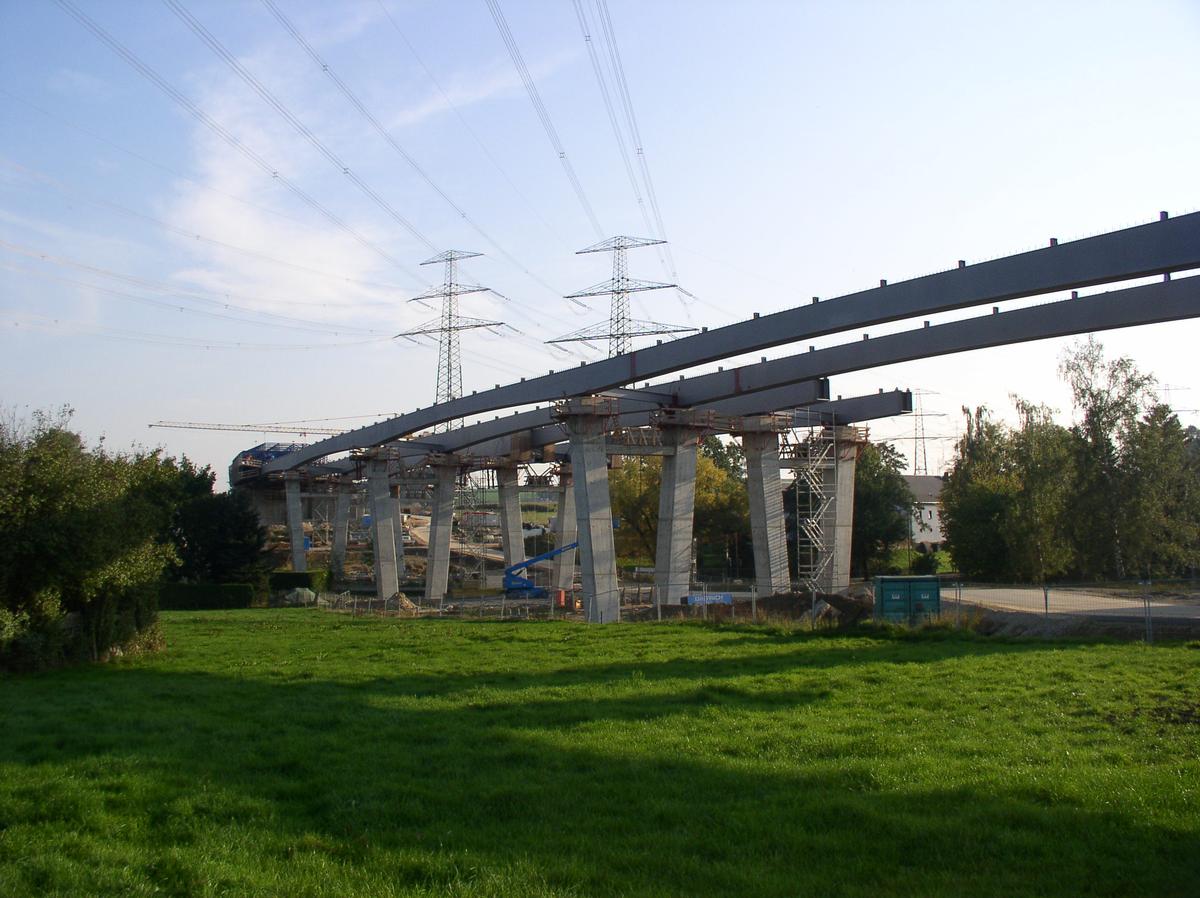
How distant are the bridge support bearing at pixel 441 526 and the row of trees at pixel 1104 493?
2938 centimetres

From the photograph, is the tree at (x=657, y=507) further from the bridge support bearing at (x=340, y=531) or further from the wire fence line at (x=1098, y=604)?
the wire fence line at (x=1098, y=604)

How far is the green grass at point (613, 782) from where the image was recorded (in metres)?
6.36

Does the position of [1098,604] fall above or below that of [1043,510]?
below

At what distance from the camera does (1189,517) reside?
154 feet

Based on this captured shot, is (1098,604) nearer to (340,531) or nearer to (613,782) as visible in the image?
(613,782)

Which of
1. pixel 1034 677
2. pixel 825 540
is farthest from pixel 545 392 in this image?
pixel 1034 677

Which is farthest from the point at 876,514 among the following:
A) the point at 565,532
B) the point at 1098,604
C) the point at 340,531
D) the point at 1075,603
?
the point at 340,531

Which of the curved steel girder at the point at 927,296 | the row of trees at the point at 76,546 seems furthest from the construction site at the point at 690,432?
the row of trees at the point at 76,546

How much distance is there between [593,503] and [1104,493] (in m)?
28.2

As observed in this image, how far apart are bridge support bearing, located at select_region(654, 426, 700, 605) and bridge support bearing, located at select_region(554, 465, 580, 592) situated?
13.2 metres

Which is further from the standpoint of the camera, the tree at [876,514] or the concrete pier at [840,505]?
the tree at [876,514]

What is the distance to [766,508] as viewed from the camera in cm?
3966

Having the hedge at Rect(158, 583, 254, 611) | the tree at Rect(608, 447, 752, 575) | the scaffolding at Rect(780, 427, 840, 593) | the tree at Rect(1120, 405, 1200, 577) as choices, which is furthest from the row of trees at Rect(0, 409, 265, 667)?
the tree at Rect(608, 447, 752, 575)

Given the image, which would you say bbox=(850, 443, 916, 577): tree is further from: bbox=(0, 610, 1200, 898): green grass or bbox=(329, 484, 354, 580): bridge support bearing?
bbox=(0, 610, 1200, 898): green grass
